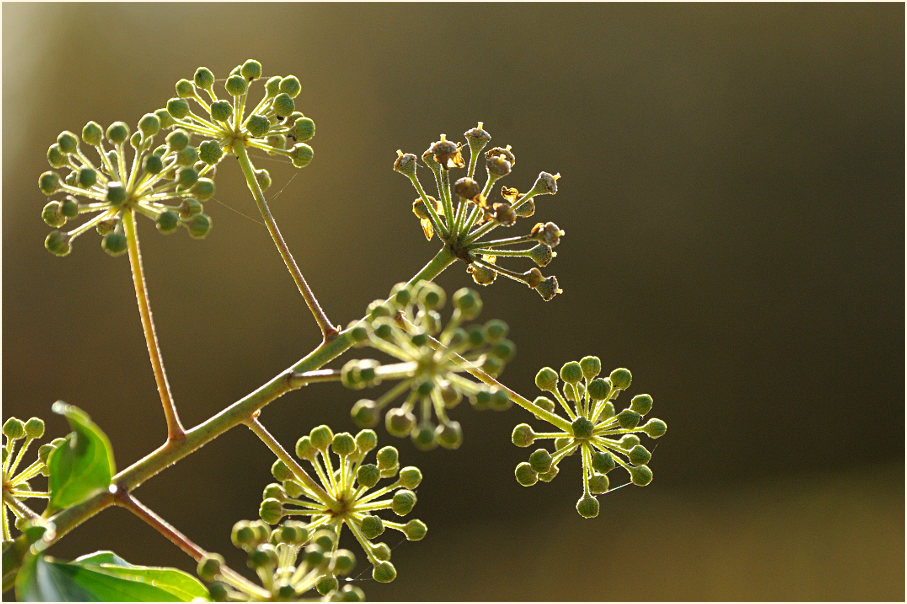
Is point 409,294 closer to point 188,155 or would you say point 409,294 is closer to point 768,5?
point 188,155

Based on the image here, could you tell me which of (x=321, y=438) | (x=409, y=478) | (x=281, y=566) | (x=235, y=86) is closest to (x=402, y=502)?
(x=409, y=478)

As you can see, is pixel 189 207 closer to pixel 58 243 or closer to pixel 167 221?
pixel 167 221

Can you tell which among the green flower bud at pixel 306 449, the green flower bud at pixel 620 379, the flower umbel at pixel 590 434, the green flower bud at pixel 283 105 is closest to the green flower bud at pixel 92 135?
the green flower bud at pixel 283 105

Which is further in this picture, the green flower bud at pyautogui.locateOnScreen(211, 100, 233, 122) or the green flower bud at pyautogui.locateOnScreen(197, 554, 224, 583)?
the green flower bud at pyautogui.locateOnScreen(211, 100, 233, 122)

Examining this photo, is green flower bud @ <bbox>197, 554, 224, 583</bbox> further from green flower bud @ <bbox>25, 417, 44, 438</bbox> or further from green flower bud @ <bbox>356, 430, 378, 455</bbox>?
green flower bud @ <bbox>25, 417, 44, 438</bbox>

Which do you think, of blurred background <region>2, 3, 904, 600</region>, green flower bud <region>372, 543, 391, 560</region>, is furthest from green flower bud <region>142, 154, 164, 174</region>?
blurred background <region>2, 3, 904, 600</region>

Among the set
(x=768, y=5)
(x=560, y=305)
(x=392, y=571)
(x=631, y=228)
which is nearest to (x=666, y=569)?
(x=560, y=305)
